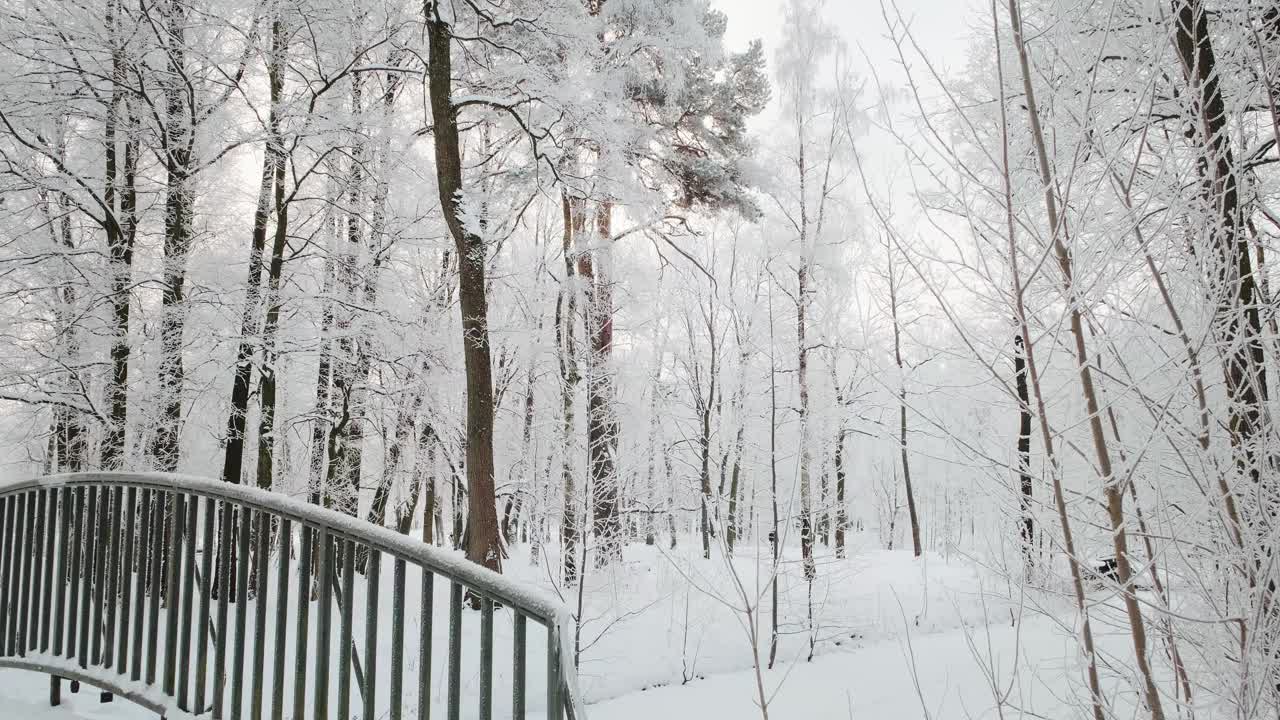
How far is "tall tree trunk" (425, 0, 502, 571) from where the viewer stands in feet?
21.9

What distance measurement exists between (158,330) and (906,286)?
14011 mm

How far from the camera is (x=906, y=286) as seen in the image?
14859mm

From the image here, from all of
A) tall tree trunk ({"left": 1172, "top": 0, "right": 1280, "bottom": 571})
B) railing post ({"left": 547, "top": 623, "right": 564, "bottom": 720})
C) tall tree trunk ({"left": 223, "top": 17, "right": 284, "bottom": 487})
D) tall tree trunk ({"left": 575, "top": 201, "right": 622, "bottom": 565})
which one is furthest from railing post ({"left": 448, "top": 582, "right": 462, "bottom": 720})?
tall tree trunk ({"left": 223, "top": 17, "right": 284, "bottom": 487})

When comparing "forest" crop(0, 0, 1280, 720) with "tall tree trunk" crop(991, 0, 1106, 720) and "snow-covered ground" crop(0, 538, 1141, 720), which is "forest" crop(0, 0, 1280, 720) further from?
"tall tree trunk" crop(991, 0, 1106, 720)

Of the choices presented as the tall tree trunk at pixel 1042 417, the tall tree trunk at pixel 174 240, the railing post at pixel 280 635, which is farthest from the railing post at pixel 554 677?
the tall tree trunk at pixel 174 240

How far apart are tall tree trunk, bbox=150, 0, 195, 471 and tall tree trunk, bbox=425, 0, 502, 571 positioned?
Result: 11.1 feet

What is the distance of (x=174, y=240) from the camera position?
8375mm

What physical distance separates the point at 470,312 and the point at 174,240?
181 inches

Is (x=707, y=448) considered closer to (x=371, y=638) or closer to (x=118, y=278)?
(x=371, y=638)

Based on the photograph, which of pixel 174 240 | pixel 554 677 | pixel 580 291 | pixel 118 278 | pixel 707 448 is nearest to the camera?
pixel 554 677

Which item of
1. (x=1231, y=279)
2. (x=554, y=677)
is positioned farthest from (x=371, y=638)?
(x=1231, y=279)

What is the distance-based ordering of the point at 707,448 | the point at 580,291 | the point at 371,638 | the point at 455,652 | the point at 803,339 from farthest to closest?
the point at 803,339
the point at 580,291
the point at 707,448
the point at 371,638
the point at 455,652

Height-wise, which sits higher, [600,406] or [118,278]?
[118,278]

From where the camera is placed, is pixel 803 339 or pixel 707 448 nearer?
pixel 707 448
